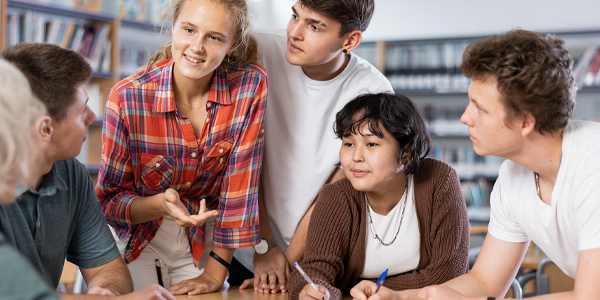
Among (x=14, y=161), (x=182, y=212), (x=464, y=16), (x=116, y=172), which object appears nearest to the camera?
(x=14, y=161)

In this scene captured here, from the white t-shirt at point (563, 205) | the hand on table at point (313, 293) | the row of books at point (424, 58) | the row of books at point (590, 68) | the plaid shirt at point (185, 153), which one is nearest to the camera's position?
the white t-shirt at point (563, 205)

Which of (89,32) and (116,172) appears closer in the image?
(116,172)

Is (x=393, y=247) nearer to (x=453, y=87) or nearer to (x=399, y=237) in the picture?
(x=399, y=237)

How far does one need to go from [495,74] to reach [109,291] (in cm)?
103

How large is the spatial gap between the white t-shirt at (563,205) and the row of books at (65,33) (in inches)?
132

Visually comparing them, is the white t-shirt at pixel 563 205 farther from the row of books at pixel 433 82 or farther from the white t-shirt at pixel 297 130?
the row of books at pixel 433 82

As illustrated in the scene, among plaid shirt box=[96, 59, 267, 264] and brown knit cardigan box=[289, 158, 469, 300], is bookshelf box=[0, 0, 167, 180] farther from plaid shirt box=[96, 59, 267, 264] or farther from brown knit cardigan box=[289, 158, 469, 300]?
brown knit cardigan box=[289, 158, 469, 300]

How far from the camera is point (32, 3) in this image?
4020 mm

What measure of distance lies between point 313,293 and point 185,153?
63 centimetres

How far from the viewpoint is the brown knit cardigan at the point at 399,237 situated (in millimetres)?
1550

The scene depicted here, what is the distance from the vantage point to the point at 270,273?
178cm

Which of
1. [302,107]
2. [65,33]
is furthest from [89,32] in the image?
[302,107]

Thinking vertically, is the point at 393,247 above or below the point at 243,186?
below

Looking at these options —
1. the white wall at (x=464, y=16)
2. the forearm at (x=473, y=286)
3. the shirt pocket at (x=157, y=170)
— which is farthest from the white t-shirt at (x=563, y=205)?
the white wall at (x=464, y=16)
